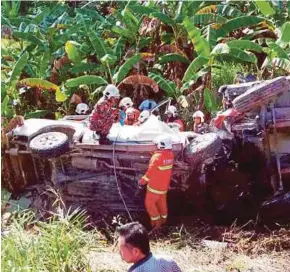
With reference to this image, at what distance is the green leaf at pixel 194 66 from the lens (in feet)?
17.9

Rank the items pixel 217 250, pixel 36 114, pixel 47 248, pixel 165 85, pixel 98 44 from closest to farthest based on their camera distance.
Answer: pixel 47 248 → pixel 217 250 → pixel 165 85 → pixel 36 114 → pixel 98 44

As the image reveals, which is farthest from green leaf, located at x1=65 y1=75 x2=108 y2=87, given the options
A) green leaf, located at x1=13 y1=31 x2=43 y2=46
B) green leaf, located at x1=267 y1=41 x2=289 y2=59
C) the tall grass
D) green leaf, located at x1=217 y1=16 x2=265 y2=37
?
the tall grass

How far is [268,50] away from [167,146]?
1784 mm

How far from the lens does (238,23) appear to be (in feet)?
19.2

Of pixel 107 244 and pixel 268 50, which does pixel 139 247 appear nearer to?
pixel 107 244

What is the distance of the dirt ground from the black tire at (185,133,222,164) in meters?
0.51

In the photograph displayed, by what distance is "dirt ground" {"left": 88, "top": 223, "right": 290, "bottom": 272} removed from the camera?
3.86 m

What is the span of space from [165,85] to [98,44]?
34.9 inches

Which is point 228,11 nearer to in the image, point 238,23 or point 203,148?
point 238,23

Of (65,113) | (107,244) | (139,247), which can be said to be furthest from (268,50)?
(139,247)

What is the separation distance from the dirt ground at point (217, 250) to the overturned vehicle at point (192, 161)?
0.26 metres

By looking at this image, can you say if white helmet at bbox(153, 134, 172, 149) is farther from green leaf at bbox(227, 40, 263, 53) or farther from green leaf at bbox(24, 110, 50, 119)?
green leaf at bbox(24, 110, 50, 119)

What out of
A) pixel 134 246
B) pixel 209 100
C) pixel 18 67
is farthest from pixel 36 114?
pixel 134 246

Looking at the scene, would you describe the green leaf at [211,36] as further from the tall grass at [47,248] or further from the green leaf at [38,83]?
the tall grass at [47,248]
